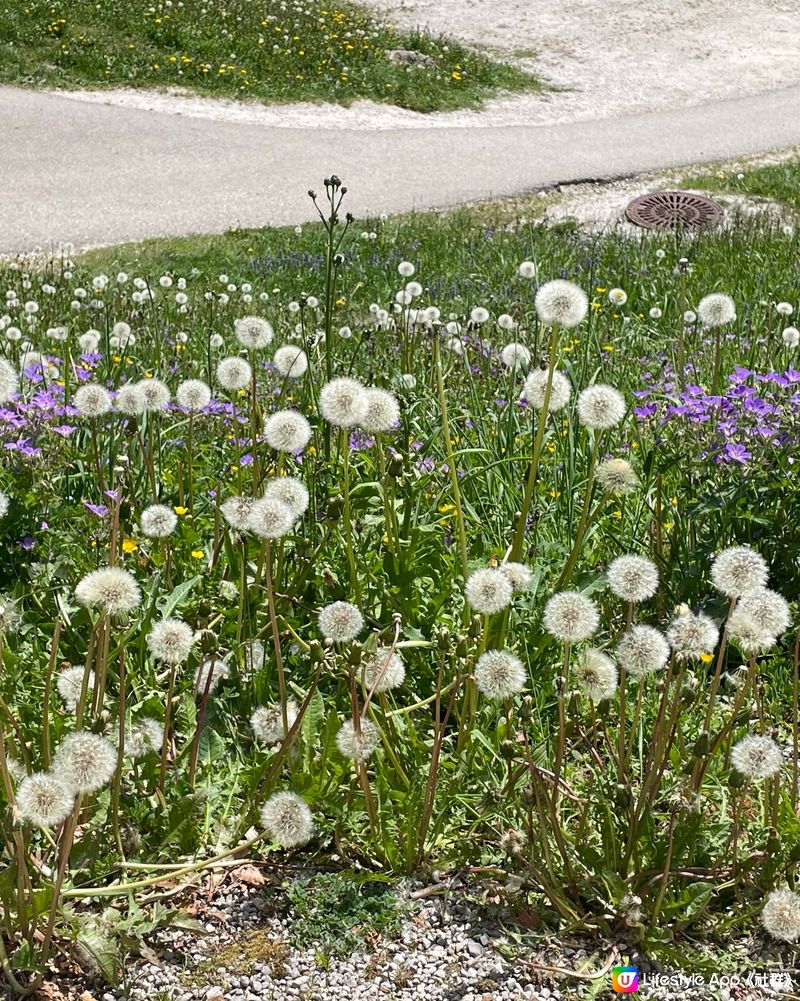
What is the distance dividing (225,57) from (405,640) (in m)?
15.5

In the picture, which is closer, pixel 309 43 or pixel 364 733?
pixel 364 733

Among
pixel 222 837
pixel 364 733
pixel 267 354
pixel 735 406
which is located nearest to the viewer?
pixel 364 733

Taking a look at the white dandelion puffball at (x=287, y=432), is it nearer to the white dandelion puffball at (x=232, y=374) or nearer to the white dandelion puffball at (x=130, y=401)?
the white dandelion puffball at (x=130, y=401)

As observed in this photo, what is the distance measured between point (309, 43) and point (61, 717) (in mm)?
16788

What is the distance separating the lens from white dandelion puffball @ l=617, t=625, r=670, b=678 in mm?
2473

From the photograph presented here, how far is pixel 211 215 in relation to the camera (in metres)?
11.7

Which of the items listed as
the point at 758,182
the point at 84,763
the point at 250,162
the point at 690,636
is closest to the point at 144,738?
the point at 84,763

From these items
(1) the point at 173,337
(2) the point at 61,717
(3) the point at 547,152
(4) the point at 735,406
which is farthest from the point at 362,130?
(2) the point at 61,717

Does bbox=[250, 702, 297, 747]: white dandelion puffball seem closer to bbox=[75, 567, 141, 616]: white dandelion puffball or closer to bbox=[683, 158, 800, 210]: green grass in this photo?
bbox=[75, 567, 141, 616]: white dandelion puffball

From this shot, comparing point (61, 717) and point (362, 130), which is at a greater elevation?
point (362, 130)

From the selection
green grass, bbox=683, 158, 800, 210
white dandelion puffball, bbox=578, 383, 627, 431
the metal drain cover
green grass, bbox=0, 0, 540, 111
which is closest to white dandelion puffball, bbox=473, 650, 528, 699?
white dandelion puffball, bbox=578, 383, 627, 431

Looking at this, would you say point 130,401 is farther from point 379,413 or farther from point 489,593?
point 489,593

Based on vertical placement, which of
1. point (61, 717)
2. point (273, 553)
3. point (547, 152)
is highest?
point (547, 152)

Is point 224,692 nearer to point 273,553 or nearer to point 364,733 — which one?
point 273,553
